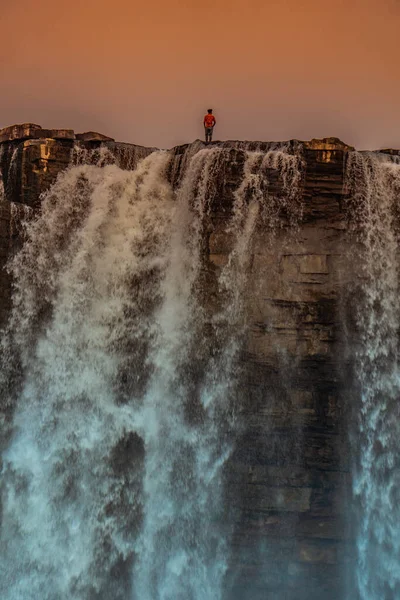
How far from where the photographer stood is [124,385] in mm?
11648

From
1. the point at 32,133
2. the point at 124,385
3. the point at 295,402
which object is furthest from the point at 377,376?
the point at 32,133

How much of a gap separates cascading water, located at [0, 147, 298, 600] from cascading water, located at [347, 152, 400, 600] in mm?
1930

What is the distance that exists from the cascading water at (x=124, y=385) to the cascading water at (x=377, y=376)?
6.33ft

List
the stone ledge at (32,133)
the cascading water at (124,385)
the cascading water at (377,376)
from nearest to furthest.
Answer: the cascading water at (124,385)
the cascading water at (377,376)
the stone ledge at (32,133)

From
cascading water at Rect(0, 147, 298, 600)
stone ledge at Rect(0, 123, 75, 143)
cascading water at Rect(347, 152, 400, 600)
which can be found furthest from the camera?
stone ledge at Rect(0, 123, 75, 143)

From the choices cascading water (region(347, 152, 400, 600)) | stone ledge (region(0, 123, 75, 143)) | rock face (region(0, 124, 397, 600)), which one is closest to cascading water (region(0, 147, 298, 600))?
rock face (region(0, 124, 397, 600))

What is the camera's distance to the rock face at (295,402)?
11281mm

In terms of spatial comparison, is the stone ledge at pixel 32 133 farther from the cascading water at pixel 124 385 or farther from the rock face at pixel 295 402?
the rock face at pixel 295 402

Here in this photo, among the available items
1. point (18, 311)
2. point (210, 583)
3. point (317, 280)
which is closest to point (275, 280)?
point (317, 280)

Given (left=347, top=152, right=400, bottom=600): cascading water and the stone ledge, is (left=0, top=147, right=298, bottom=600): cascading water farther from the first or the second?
(left=347, top=152, right=400, bottom=600): cascading water

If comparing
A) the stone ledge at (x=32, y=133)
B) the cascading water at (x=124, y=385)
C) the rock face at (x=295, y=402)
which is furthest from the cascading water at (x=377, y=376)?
the stone ledge at (x=32, y=133)

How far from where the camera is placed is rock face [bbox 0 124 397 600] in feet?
37.0

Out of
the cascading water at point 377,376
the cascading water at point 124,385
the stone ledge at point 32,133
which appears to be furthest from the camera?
the stone ledge at point 32,133

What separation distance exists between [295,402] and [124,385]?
12.1 feet
